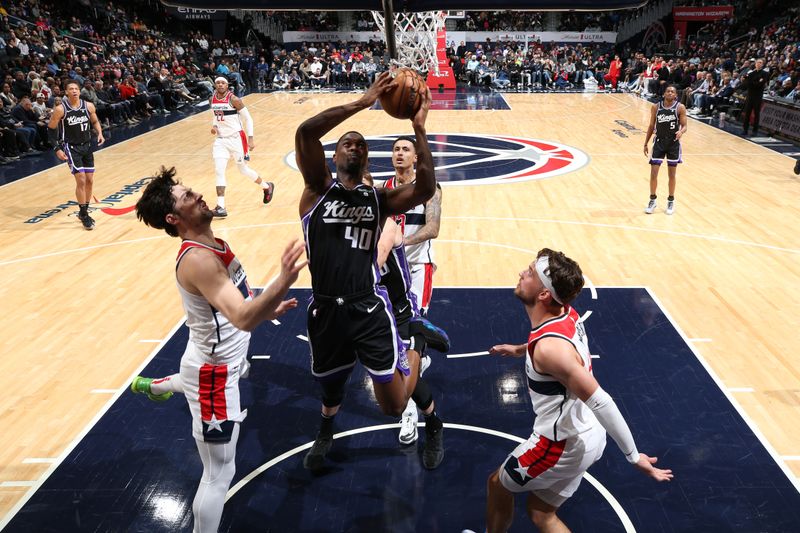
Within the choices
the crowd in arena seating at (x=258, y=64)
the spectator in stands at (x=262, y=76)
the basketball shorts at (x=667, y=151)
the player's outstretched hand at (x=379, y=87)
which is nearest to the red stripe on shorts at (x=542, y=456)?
the player's outstretched hand at (x=379, y=87)

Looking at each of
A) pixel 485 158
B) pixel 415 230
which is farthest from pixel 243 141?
pixel 415 230

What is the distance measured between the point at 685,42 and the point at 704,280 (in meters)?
29.4

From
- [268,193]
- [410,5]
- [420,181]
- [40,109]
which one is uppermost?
[410,5]

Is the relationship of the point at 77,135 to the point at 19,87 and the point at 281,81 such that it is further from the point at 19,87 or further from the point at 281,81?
the point at 281,81

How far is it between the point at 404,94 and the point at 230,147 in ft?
22.9

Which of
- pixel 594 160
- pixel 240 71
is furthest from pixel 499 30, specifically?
pixel 594 160

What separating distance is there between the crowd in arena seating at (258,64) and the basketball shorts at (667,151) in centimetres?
512

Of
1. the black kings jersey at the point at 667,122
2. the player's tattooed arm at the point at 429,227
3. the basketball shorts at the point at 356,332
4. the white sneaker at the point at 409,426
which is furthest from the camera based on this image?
the black kings jersey at the point at 667,122

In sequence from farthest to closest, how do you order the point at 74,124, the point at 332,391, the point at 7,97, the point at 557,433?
the point at 7,97
the point at 74,124
the point at 332,391
the point at 557,433

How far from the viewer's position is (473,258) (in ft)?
26.4

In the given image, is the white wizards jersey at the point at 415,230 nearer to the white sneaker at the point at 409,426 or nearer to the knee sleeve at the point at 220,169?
the white sneaker at the point at 409,426

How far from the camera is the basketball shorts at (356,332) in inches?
141

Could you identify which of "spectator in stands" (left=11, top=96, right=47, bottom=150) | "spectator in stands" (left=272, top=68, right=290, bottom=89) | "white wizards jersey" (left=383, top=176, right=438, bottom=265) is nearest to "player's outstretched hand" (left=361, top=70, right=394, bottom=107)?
"white wizards jersey" (left=383, top=176, right=438, bottom=265)

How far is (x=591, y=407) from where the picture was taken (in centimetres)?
280
